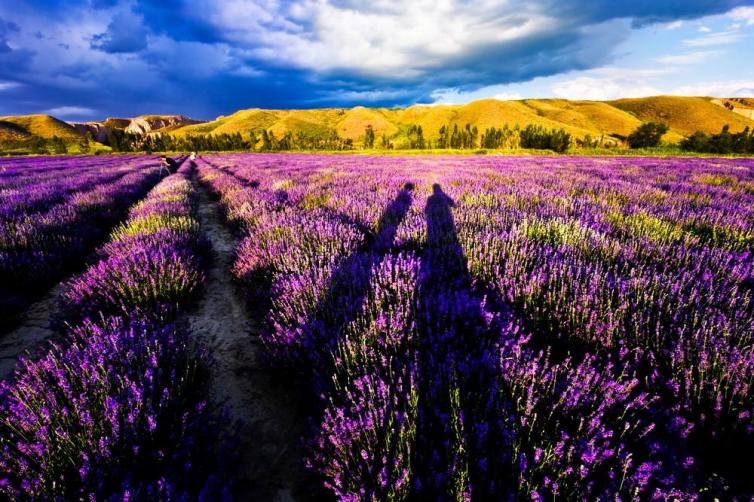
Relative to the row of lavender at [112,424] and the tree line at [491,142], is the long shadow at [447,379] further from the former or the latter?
the tree line at [491,142]

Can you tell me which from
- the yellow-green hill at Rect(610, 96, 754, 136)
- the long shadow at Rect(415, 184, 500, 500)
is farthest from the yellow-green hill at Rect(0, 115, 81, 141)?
the yellow-green hill at Rect(610, 96, 754, 136)

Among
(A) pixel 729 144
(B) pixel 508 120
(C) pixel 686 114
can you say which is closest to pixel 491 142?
(A) pixel 729 144

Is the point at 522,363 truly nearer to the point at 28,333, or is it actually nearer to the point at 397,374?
the point at 397,374

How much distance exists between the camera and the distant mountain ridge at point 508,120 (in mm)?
106250

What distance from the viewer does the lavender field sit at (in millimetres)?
1192

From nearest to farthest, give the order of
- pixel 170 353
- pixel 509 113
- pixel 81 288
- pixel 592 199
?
1. pixel 170 353
2. pixel 81 288
3. pixel 592 199
4. pixel 509 113

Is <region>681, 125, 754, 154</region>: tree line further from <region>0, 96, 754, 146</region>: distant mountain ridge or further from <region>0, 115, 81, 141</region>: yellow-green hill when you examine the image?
<region>0, 115, 81, 141</region>: yellow-green hill

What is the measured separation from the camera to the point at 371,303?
2.30m

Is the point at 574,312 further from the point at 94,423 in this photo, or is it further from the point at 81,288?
the point at 81,288

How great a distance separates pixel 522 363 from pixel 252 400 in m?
1.69

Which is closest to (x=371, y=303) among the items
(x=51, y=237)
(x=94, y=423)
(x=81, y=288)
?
(x=94, y=423)

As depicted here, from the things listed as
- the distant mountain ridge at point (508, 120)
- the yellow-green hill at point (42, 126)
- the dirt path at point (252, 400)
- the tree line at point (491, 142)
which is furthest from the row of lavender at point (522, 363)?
the yellow-green hill at point (42, 126)

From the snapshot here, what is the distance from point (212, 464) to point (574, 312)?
2161 millimetres

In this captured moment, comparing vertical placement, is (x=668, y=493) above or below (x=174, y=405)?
above
